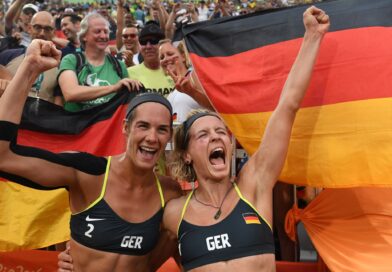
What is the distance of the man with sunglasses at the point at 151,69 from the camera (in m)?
5.73

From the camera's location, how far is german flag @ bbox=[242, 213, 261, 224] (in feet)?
11.3

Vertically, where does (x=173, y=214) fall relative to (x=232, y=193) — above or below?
below

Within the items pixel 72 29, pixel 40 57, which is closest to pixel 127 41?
pixel 72 29

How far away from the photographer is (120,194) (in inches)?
147

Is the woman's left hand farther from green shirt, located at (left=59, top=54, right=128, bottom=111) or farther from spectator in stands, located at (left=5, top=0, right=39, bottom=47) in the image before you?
spectator in stands, located at (left=5, top=0, right=39, bottom=47)

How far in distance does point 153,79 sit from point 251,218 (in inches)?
104

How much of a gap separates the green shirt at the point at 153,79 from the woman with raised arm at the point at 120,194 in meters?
1.90

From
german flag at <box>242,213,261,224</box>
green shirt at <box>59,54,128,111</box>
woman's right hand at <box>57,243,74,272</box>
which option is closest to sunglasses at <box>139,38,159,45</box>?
green shirt at <box>59,54,128,111</box>

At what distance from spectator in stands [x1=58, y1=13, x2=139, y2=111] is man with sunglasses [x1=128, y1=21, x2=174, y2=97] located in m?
0.35

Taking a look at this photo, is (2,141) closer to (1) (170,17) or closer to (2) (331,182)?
(2) (331,182)

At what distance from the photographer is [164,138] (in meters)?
3.70

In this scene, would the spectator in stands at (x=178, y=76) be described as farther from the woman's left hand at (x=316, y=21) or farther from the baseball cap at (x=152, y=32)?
the woman's left hand at (x=316, y=21)

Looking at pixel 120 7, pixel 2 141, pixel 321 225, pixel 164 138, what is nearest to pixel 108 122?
pixel 164 138

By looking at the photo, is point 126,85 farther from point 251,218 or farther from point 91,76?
point 251,218
